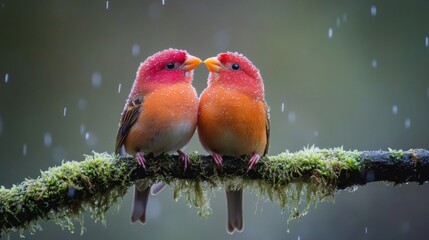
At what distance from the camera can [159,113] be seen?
9.97 feet

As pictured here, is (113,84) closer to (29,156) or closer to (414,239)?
(29,156)

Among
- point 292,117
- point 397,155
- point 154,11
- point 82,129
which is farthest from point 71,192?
point 154,11

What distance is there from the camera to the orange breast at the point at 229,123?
305 cm

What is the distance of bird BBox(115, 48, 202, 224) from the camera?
300 cm

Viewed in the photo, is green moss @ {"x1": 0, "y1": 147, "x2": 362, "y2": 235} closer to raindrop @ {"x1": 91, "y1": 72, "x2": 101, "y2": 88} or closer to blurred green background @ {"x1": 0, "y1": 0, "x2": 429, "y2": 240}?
blurred green background @ {"x1": 0, "y1": 0, "x2": 429, "y2": 240}

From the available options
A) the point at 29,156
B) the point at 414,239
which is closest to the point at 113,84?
the point at 29,156

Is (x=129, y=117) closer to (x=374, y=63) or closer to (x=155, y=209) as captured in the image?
(x=155, y=209)

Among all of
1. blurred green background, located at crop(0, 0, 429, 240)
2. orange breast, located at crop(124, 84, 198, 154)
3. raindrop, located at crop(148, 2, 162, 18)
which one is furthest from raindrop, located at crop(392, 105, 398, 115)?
orange breast, located at crop(124, 84, 198, 154)

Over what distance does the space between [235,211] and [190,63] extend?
0.87m

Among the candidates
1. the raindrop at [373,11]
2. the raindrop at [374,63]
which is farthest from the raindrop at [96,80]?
the raindrop at [373,11]

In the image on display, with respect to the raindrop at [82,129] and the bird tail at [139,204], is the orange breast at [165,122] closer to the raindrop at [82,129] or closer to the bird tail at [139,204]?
the bird tail at [139,204]

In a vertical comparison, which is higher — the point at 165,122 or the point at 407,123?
the point at 407,123

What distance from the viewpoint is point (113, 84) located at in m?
7.47

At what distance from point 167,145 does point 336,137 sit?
4500mm
